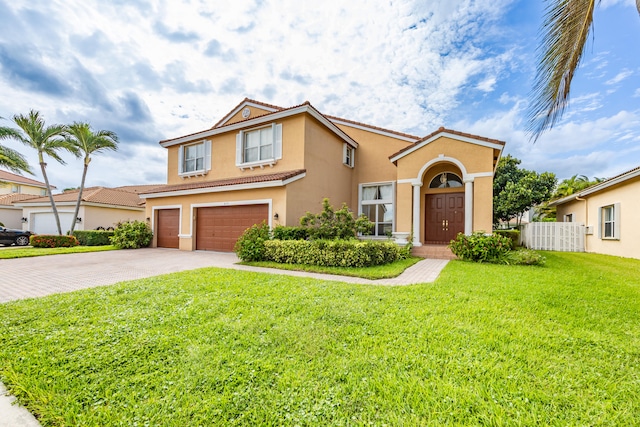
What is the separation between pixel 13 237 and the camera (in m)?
17.5

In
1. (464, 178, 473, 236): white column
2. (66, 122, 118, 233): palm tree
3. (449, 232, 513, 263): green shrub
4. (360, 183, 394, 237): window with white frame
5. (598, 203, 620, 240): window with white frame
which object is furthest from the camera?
(66, 122, 118, 233): palm tree

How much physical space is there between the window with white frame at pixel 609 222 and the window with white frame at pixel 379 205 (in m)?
9.42

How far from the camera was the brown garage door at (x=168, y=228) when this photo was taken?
1469 cm

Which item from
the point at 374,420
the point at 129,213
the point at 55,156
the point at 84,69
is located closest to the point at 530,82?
the point at 374,420

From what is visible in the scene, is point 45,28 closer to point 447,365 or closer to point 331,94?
point 331,94

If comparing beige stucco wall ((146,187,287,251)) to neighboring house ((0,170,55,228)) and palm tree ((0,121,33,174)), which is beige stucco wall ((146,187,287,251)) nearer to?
palm tree ((0,121,33,174))

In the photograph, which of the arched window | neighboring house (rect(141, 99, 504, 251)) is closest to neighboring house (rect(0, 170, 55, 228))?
neighboring house (rect(141, 99, 504, 251))

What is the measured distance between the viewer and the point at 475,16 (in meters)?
5.91

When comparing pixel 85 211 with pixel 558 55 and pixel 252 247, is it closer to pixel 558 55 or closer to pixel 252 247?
pixel 252 247

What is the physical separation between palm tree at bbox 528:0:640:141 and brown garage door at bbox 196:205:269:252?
9.87 metres

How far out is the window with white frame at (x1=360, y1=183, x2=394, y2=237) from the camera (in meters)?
14.4

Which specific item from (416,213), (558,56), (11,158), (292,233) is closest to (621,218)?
(416,213)

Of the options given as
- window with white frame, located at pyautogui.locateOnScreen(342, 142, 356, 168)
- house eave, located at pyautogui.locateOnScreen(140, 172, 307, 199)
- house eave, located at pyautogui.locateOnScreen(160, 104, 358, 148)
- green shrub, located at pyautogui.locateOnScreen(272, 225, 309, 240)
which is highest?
house eave, located at pyautogui.locateOnScreen(160, 104, 358, 148)

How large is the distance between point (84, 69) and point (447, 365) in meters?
17.8
